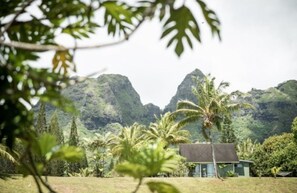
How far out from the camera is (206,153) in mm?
48656

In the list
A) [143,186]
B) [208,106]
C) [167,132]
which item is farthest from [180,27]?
[167,132]

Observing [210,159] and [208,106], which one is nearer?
[208,106]

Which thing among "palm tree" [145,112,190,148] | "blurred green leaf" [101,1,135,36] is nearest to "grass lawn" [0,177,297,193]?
"palm tree" [145,112,190,148]

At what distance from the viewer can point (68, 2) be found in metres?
1.41

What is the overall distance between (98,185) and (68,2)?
75.5 ft

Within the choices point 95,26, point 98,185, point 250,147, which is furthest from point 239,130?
point 95,26

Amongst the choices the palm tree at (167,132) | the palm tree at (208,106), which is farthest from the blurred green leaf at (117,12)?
the palm tree at (167,132)

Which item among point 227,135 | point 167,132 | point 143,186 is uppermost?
point 227,135

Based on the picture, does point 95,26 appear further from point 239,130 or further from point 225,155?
point 239,130

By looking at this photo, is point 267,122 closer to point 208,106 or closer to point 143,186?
point 208,106

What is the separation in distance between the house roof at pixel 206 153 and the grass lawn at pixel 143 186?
1715 cm

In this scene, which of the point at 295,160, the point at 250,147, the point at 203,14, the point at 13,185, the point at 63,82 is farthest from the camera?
the point at 250,147

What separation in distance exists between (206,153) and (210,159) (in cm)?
157

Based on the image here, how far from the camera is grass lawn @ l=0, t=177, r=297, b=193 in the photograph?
20797 mm
